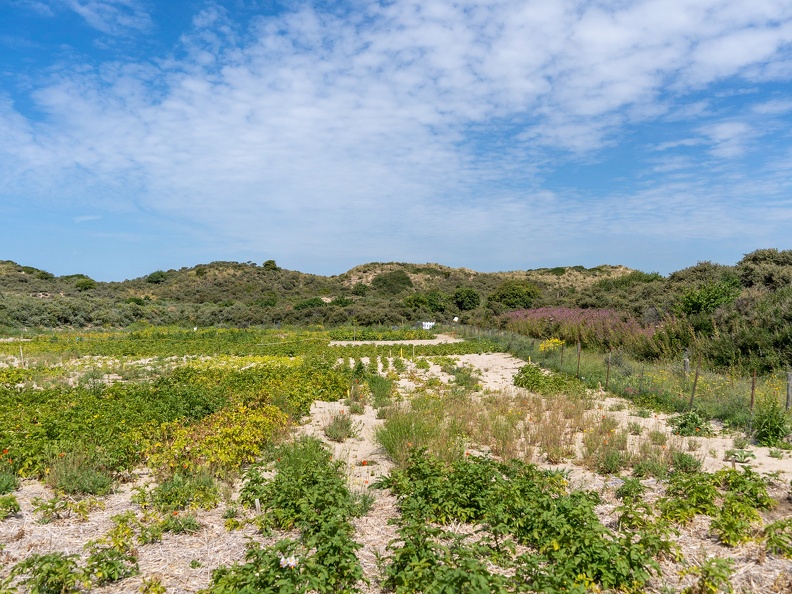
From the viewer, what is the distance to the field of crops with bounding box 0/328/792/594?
424 centimetres

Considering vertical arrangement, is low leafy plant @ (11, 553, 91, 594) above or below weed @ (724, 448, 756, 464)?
above

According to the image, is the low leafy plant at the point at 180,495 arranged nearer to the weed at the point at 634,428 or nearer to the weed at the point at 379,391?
the weed at the point at 379,391

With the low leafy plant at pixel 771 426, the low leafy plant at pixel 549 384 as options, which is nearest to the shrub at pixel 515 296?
the low leafy plant at pixel 549 384

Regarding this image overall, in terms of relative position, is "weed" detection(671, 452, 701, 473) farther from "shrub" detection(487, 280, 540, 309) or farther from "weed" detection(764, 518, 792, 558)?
"shrub" detection(487, 280, 540, 309)

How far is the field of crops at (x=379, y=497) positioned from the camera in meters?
4.24

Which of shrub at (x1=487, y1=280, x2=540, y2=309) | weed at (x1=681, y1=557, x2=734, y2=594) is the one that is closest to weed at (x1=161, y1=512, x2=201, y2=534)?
weed at (x1=681, y1=557, x2=734, y2=594)

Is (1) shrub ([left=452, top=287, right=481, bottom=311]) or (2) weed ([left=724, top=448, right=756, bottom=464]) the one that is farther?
(1) shrub ([left=452, top=287, right=481, bottom=311])

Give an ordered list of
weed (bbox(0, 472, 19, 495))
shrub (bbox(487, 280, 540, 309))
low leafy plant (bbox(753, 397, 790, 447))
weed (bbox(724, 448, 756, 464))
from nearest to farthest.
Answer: weed (bbox(0, 472, 19, 495)) → weed (bbox(724, 448, 756, 464)) → low leafy plant (bbox(753, 397, 790, 447)) → shrub (bbox(487, 280, 540, 309))

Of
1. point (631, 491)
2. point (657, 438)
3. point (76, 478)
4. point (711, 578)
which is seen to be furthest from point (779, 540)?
point (76, 478)

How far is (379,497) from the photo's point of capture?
6.49 meters

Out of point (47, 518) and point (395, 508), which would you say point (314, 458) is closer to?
point (395, 508)

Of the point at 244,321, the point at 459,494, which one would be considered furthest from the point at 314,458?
the point at 244,321

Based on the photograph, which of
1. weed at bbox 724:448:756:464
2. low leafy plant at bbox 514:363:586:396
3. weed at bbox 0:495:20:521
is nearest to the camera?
weed at bbox 0:495:20:521

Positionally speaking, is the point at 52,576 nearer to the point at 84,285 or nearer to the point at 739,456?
the point at 739,456
